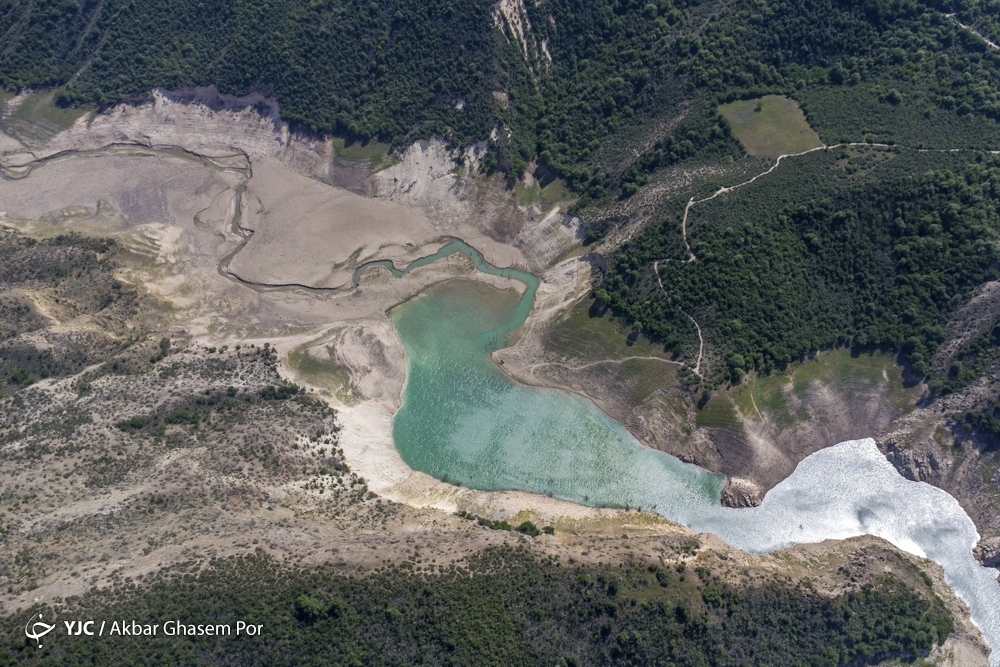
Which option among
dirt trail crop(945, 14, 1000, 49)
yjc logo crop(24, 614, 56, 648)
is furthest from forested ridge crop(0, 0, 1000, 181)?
yjc logo crop(24, 614, 56, 648)

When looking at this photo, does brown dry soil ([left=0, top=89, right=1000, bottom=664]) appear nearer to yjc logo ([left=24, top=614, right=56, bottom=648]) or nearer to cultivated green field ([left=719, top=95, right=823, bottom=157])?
yjc logo ([left=24, top=614, right=56, bottom=648])

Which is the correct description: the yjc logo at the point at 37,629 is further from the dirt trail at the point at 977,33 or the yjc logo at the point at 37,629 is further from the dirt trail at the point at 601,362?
the dirt trail at the point at 977,33

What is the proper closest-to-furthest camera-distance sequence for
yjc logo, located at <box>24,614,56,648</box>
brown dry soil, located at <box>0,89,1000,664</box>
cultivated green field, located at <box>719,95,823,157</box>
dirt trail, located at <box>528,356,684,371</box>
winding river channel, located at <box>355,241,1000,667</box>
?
yjc logo, located at <box>24,614,56,648</box> → brown dry soil, located at <box>0,89,1000,664</box> → winding river channel, located at <box>355,241,1000,667</box> → dirt trail, located at <box>528,356,684,371</box> → cultivated green field, located at <box>719,95,823,157</box>

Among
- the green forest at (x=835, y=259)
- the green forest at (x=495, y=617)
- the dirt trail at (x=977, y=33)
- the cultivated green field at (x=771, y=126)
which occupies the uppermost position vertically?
the dirt trail at (x=977, y=33)

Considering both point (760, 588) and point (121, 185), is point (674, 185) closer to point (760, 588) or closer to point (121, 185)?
point (760, 588)

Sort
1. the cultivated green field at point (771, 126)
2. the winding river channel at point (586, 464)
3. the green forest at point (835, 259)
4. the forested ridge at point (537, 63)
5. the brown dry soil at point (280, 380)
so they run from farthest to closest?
the forested ridge at point (537, 63), the cultivated green field at point (771, 126), the green forest at point (835, 259), the winding river channel at point (586, 464), the brown dry soil at point (280, 380)

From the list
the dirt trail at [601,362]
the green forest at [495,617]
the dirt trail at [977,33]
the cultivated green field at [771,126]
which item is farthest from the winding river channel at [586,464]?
the dirt trail at [977,33]

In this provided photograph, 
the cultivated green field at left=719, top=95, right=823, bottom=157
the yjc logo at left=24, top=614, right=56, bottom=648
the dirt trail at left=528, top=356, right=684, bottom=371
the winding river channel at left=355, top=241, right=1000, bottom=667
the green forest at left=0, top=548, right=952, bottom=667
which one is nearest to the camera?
the yjc logo at left=24, top=614, right=56, bottom=648
